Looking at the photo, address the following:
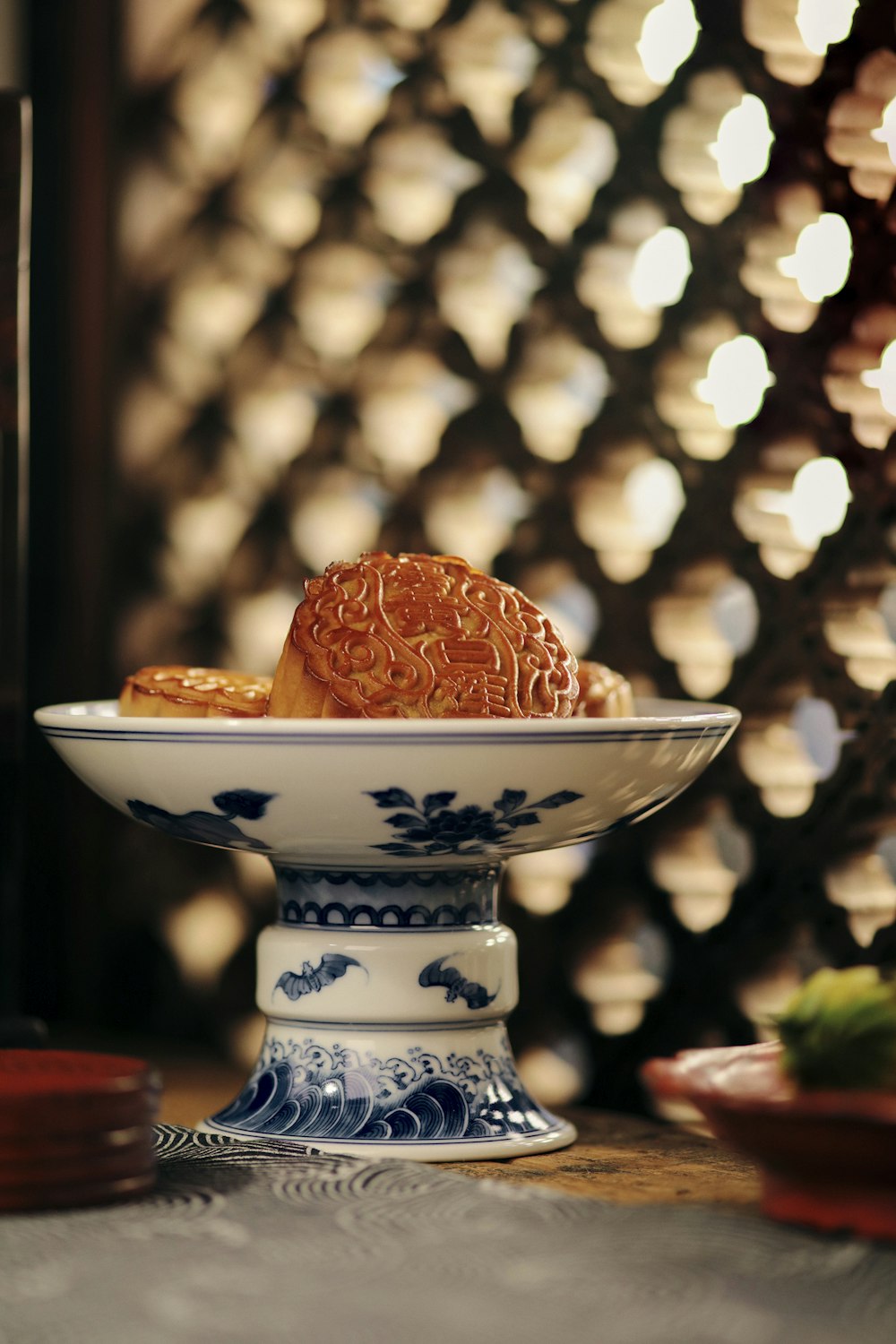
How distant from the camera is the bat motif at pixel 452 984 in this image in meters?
0.80

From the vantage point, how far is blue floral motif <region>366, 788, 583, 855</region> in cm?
73

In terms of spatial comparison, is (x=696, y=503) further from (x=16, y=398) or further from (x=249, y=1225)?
(x=249, y=1225)

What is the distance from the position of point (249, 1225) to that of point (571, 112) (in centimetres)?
75

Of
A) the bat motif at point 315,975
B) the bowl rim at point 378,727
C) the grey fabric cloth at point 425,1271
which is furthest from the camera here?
the bat motif at point 315,975

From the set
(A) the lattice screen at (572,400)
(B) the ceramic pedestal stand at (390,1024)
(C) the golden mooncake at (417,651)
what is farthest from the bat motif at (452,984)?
(A) the lattice screen at (572,400)

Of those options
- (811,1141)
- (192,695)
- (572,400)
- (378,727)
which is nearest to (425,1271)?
(811,1141)

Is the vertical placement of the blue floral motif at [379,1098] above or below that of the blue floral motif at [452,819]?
below

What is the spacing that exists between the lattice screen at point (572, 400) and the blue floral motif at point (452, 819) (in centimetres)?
27

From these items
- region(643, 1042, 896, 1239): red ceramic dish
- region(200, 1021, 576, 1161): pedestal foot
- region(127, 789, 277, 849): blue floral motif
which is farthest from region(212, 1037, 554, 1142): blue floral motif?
region(643, 1042, 896, 1239): red ceramic dish

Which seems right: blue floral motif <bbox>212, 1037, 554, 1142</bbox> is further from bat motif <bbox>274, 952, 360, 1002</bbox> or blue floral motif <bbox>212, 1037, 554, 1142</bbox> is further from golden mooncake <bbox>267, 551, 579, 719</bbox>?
golden mooncake <bbox>267, 551, 579, 719</bbox>

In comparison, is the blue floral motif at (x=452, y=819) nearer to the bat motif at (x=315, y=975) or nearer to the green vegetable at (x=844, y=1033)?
the bat motif at (x=315, y=975)

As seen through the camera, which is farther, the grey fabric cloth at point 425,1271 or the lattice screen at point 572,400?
the lattice screen at point 572,400

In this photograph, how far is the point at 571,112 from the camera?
3.56 feet

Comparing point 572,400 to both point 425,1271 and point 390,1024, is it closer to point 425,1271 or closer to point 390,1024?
point 390,1024
